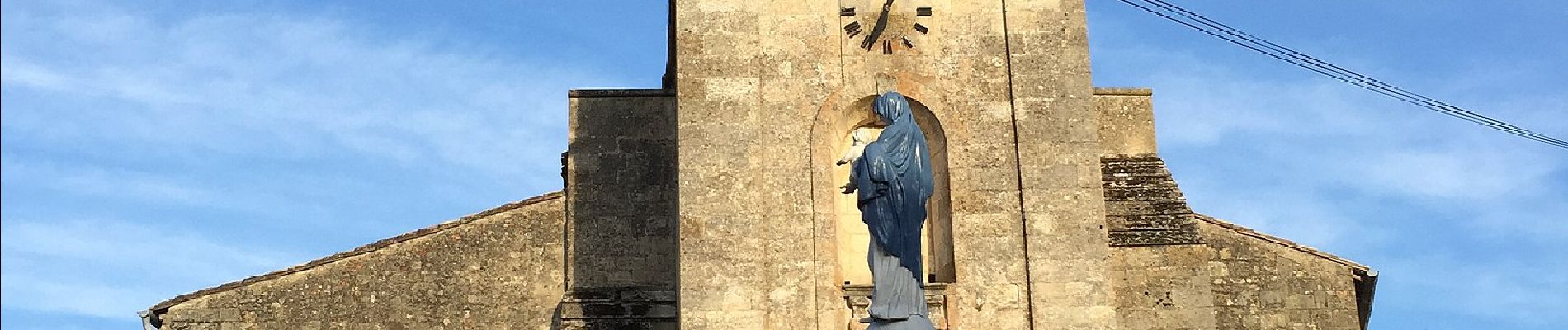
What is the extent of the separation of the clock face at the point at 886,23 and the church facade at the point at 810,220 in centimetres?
2

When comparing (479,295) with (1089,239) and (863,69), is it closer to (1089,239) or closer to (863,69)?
(863,69)

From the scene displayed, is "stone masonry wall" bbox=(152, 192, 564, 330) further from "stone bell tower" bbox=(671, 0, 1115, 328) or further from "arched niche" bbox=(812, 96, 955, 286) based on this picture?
"arched niche" bbox=(812, 96, 955, 286)

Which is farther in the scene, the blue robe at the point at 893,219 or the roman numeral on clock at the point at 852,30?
the roman numeral on clock at the point at 852,30

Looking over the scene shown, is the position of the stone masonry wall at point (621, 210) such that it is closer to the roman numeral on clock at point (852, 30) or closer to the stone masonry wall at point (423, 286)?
the stone masonry wall at point (423, 286)

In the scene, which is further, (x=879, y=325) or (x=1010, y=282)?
(x=1010, y=282)

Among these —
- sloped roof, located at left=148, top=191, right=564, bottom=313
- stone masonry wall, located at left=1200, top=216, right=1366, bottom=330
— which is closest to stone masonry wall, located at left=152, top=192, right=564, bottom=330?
sloped roof, located at left=148, top=191, right=564, bottom=313

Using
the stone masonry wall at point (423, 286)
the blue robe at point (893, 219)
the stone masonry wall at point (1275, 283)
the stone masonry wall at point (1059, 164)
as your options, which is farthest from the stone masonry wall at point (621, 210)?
the stone masonry wall at point (1275, 283)

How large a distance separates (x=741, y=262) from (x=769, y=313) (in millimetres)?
527

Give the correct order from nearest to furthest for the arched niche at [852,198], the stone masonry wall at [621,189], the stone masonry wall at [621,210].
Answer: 1. the arched niche at [852,198]
2. the stone masonry wall at [621,210]
3. the stone masonry wall at [621,189]

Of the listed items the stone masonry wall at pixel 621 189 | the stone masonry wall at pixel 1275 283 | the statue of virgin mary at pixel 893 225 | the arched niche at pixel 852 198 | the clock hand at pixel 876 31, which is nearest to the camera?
the statue of virgin mary at pixel 893 225

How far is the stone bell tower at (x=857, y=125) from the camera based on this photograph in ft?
62.3

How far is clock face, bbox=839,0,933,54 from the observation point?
1981cm

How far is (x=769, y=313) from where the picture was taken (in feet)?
61.9

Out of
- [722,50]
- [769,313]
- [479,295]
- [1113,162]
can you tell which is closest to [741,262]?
[769,313]
